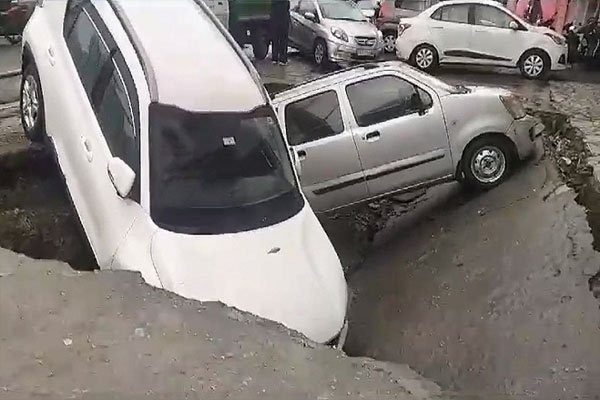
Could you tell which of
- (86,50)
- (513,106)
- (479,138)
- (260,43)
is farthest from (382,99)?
(260,43)

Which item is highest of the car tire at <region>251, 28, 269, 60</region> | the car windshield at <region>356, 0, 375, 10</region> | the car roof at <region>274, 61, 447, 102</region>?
the car roof at <region>274, 61, 447, 102</region>

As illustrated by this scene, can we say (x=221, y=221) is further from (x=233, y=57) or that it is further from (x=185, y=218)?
(x=233, y=57)

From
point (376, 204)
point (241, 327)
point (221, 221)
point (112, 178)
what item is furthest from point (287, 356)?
point (376, 204)

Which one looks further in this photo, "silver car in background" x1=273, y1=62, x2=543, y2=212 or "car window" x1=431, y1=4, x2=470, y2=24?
"car window" x1=431, y1=4, x2=470, y2=24

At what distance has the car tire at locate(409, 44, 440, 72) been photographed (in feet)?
56.9

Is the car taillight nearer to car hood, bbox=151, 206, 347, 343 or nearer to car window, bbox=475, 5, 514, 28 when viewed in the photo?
car window, bbox=475, 5, 514, 28

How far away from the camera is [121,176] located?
219 inches

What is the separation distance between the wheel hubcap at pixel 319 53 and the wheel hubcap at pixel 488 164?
29.0 feet

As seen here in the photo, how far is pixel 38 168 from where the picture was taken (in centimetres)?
823

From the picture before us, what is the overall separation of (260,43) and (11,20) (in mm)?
5493

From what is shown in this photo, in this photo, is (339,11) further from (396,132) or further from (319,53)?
(396,132)

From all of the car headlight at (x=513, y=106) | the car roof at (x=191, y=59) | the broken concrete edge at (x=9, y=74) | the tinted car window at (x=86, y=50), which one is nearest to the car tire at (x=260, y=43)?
the broken concrete edge at (x=9, y=74)

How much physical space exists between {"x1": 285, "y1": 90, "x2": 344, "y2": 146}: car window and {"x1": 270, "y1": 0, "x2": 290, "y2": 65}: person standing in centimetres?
766

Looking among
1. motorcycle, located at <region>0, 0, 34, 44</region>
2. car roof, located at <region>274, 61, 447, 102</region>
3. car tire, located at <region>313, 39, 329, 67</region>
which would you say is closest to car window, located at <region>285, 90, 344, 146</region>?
car roof, located at <region>274, 61, 447, 102</region>
